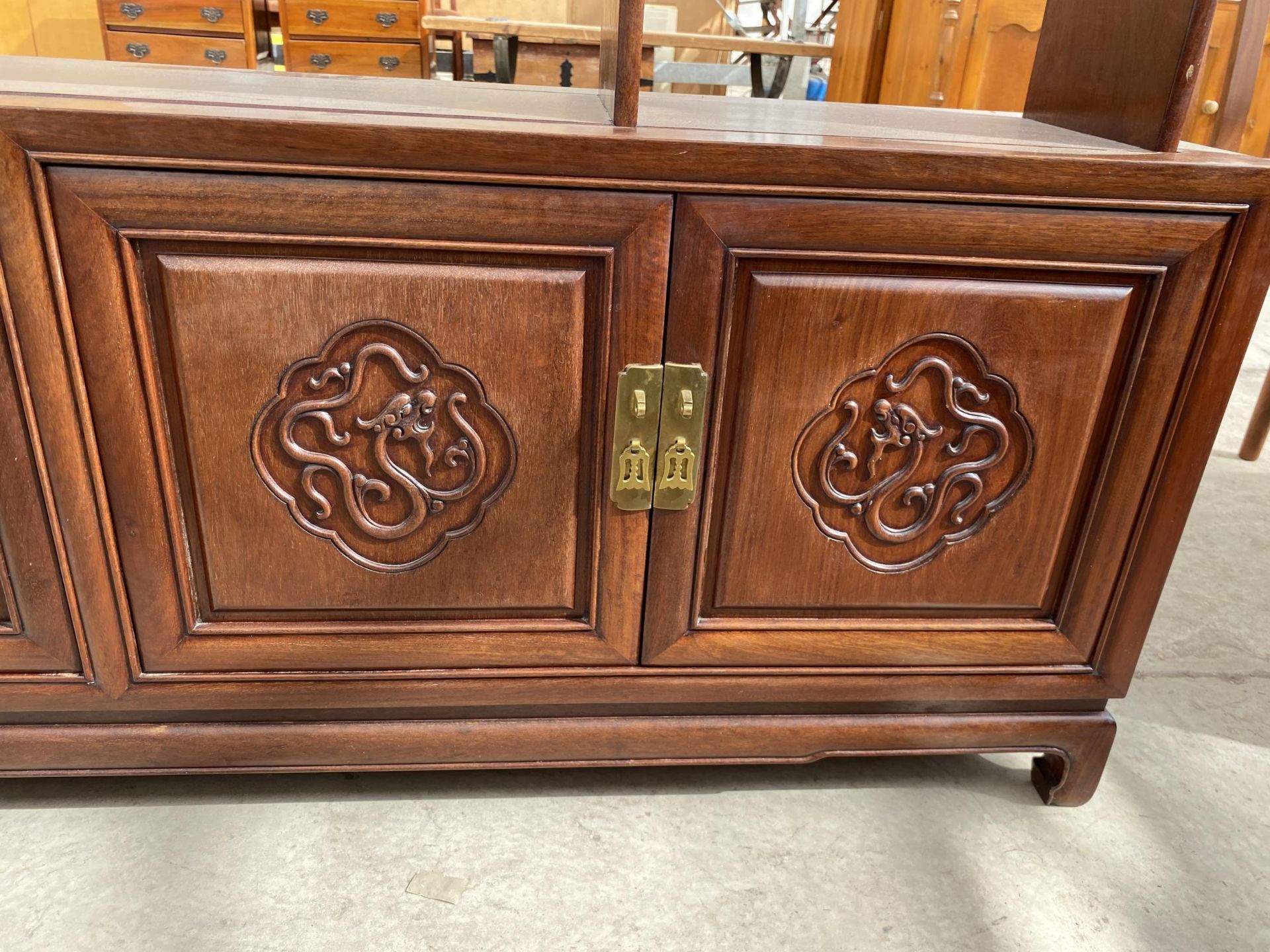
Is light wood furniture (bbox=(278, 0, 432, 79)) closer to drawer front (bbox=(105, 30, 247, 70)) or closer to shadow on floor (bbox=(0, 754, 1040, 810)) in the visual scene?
drawer front (bbox=(105, 30, 247, 70))

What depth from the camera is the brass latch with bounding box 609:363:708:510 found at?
3.01 feet

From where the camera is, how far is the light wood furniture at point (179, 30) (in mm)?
3658

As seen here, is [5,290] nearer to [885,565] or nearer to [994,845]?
[885,565]

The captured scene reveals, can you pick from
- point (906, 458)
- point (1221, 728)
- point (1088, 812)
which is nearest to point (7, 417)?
point (906, 458)

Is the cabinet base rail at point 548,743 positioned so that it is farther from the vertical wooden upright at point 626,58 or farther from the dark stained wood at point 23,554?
the vertical wooden upright at point 626,58

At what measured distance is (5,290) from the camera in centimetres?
82

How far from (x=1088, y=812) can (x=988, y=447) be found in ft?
1.77

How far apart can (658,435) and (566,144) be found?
0.29 meters

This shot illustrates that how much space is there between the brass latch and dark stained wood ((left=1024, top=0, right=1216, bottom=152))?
21.5 inches

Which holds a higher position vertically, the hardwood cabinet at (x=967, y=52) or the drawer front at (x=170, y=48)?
the hardwood cabinet at (x=967, y=52)

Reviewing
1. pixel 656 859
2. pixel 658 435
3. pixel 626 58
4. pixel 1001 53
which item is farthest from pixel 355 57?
pixel 656 859

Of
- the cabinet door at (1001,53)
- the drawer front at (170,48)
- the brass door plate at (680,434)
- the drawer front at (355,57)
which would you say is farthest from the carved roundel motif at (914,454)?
the drawer front at (170,48)

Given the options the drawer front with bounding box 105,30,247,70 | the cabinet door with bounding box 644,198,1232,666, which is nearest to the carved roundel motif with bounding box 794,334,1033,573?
the cabinet door with bounding box 644,198,1232,666

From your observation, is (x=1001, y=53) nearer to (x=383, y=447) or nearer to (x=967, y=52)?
(x=967, y=52)
